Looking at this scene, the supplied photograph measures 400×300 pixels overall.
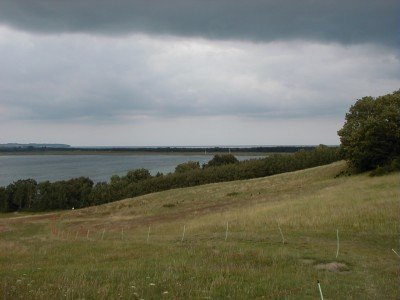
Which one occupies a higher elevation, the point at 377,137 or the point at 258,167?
the point at 377,137

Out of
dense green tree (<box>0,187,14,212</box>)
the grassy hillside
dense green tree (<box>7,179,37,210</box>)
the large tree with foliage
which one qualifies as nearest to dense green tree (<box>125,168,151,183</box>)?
dense green tree (<box>7,179,37,210</box>)

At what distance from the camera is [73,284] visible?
36.7 feet

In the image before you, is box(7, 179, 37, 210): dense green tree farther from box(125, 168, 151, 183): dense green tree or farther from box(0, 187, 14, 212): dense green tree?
box(125, 168, 151, 183): dense green tree

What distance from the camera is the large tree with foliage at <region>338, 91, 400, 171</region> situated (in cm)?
5628

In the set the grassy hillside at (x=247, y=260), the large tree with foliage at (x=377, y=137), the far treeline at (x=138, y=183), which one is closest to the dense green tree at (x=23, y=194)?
the far treeline at (x=138, y=183)

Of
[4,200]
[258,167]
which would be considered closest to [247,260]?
[258,167]

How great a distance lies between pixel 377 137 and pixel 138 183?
7277 centimetres

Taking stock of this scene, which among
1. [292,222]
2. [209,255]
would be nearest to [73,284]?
[209,255]

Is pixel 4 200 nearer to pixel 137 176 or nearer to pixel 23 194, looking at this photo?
pixel 23 194

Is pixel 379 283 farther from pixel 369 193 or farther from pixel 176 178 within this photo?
pixel 176 178

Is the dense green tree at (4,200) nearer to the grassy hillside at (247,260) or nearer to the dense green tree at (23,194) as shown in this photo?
the dense green tree at (23,194)

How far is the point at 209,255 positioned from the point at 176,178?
9512 cm

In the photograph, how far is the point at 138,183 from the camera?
117 metres

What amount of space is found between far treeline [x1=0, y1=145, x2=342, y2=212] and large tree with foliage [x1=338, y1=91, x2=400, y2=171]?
122ft
